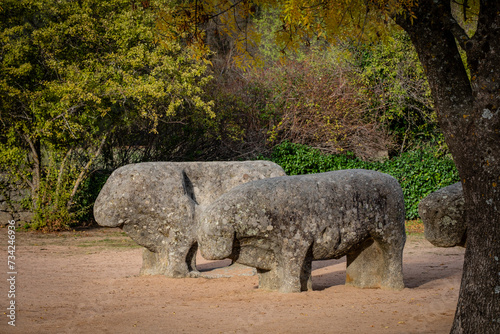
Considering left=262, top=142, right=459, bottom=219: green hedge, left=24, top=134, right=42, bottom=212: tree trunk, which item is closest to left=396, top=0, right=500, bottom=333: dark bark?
left=262, top=142, right=459, bottom=219: green hedge

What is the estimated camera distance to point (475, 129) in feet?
17.4

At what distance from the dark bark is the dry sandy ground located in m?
1.18

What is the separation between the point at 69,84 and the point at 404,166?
10.8 m

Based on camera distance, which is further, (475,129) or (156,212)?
(156,212)

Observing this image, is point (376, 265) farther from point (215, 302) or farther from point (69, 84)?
point (69, 84)

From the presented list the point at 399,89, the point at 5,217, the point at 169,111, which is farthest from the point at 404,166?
the point at 5,217

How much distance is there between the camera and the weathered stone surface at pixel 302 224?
306 inches

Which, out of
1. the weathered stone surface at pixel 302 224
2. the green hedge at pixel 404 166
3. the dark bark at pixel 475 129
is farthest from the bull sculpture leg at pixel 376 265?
the green hedge at pixel 404 166

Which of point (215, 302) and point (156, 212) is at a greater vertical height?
point (156, 212)

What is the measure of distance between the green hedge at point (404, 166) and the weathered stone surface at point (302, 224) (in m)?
9.52

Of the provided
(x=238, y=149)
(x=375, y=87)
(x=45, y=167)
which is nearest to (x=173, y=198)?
(x=45, y=167)

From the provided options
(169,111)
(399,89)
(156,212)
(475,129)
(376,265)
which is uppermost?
(399,89)

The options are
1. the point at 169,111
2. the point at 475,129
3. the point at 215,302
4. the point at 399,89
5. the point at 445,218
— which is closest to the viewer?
the point at 475,129

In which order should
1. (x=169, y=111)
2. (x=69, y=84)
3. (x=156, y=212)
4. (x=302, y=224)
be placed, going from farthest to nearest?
(x=169, y=111)
(x=69, y=84)
(x=156, y=212)
(x=302, y=224)
